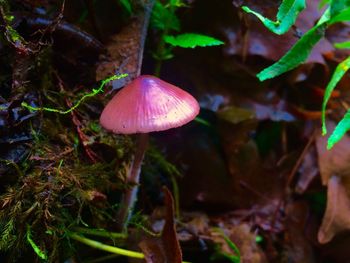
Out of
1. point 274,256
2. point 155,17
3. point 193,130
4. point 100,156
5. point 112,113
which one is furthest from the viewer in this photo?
point 193,130

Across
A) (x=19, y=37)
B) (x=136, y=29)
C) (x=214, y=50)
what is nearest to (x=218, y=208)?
(x=214, y=50)

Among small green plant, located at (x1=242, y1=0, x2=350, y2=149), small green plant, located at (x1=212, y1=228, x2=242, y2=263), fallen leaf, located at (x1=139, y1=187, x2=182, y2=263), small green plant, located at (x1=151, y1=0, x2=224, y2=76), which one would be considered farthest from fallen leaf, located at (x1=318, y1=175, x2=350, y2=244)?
small green plant, located at (x1=151, y1=0, x2=224, y2=76)

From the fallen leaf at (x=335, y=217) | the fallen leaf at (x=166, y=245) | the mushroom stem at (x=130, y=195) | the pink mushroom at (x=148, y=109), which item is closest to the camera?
the pink mushroom at (x=148, y=109)

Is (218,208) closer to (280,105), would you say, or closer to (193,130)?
(193,130)

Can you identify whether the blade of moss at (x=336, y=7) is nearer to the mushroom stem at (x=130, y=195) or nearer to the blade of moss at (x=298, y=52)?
the blade of moss at (x=298, y=52)

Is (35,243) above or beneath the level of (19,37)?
beneath

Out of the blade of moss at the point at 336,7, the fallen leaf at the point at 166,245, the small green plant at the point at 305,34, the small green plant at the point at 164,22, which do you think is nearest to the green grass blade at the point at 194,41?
the small green plant at the point at 164,22

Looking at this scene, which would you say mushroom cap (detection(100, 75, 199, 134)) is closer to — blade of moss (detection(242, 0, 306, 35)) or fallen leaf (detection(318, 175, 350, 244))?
blade of moss (detection(242, 0, 306, 35))
